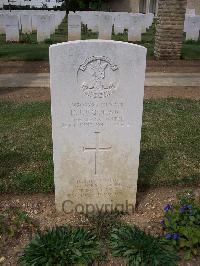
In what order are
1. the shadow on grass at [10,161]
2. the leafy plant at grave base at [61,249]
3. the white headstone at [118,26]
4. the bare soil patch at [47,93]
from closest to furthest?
1. the leafy plant at grave base at [61,249]
2. the shadow on grass at [10,161]
3. the bare soil patch at [47,93]
4. the white headstone at [118,26]

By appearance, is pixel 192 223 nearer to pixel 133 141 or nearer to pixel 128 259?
pixel 128 259

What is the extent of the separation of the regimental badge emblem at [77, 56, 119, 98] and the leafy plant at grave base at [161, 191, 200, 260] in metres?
1.32

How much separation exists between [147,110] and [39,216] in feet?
12.8

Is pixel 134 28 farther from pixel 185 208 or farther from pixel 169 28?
pixel 185 208

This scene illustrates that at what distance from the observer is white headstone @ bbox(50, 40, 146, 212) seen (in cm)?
323

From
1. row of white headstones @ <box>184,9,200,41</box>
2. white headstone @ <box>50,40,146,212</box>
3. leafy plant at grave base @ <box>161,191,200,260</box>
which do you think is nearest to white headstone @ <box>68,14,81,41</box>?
row of white headstones @ <box>184,9,200,41</box>

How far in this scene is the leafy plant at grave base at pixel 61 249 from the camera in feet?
10.3

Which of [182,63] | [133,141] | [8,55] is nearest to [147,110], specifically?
[133,141]

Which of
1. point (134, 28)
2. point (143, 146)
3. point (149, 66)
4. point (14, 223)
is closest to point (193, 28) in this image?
point (134, 28)

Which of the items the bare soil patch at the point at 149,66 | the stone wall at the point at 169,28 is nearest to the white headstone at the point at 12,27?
the bare soil patch at the point at 149,66

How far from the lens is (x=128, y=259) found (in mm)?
3221

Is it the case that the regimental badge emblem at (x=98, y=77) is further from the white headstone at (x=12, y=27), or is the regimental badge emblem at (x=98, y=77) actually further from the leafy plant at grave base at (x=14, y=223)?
the white headstone at (x=12, y=27)

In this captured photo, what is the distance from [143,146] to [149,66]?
608cm

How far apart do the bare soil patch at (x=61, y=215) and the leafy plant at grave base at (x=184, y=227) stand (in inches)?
5.7
